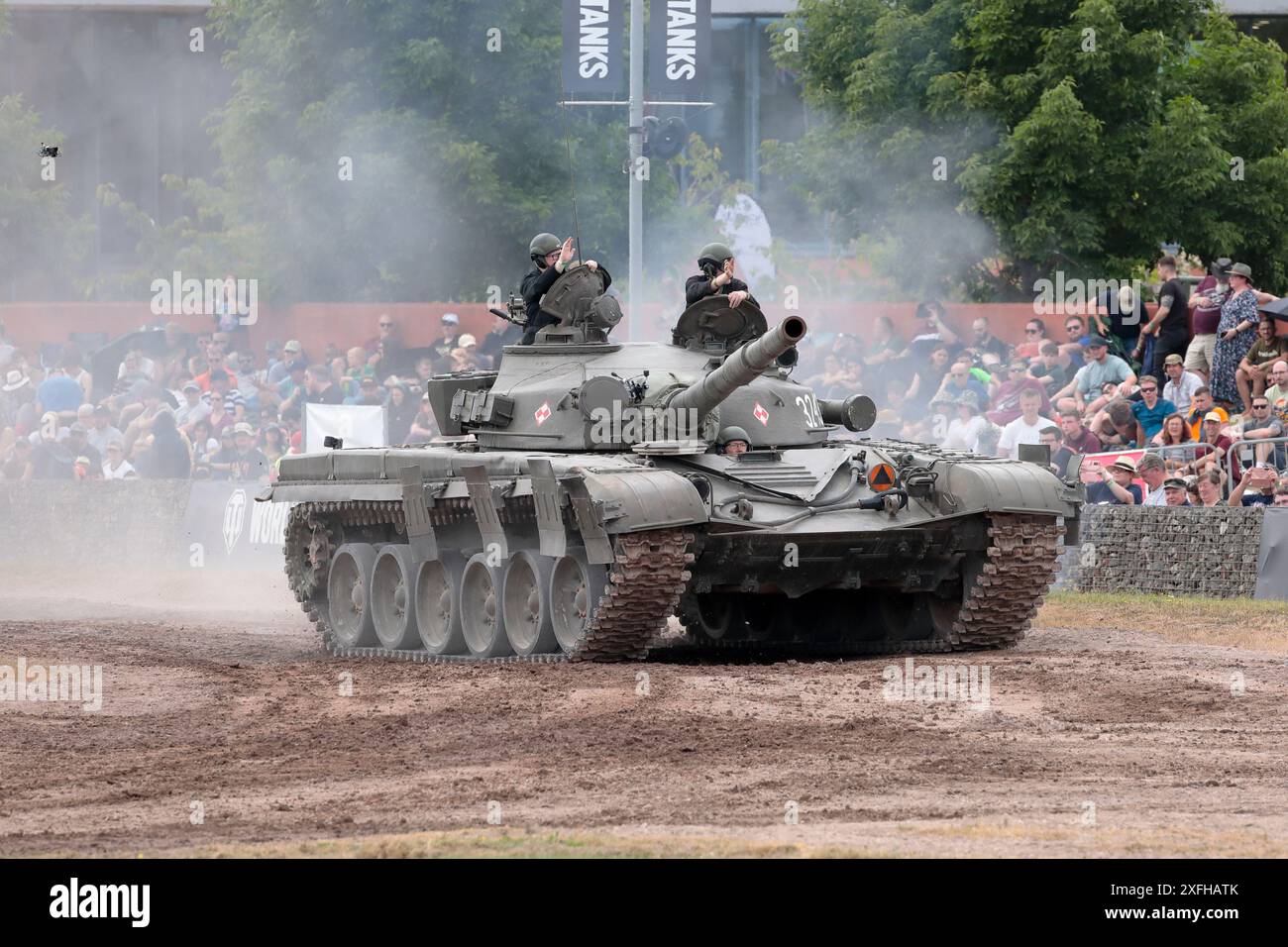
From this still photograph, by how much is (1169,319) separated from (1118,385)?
4.12 ft

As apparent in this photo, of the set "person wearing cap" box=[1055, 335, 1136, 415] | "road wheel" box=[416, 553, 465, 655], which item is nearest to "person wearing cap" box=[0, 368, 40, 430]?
"road wheel" box=[416, 553, 465, 655]

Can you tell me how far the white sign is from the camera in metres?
29.0

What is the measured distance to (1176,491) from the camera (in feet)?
72.3

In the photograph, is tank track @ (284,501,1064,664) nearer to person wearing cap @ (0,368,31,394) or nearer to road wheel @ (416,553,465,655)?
road wheel @ (416,553,465,655)

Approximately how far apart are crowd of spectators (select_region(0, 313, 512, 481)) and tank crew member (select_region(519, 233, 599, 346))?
921 cm

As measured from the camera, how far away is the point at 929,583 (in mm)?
17734

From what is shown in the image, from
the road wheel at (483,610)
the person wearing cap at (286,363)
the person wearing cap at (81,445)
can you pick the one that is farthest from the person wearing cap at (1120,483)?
the person wearing cap at (81,445)

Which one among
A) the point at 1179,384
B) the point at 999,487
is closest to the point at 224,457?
the point at 1179,384

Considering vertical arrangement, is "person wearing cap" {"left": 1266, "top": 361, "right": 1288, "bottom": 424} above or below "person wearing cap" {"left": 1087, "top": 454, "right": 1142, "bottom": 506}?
above

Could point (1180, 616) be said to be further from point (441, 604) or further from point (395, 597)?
point (395, 597)

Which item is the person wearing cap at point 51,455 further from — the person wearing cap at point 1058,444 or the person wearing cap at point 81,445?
the person wearing cap at point 1058,444

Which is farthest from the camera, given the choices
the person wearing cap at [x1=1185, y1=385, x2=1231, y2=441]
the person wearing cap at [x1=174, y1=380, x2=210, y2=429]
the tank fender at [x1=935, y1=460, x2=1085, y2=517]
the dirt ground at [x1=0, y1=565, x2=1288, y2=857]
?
the person wearing cap at [x1=174, y1=380, x2=210, y2=429]

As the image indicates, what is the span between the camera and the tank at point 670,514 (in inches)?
650

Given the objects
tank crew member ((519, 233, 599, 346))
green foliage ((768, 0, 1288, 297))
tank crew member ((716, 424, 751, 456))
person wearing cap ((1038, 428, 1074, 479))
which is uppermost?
green foliage ((768, 0, 1288, 297))
